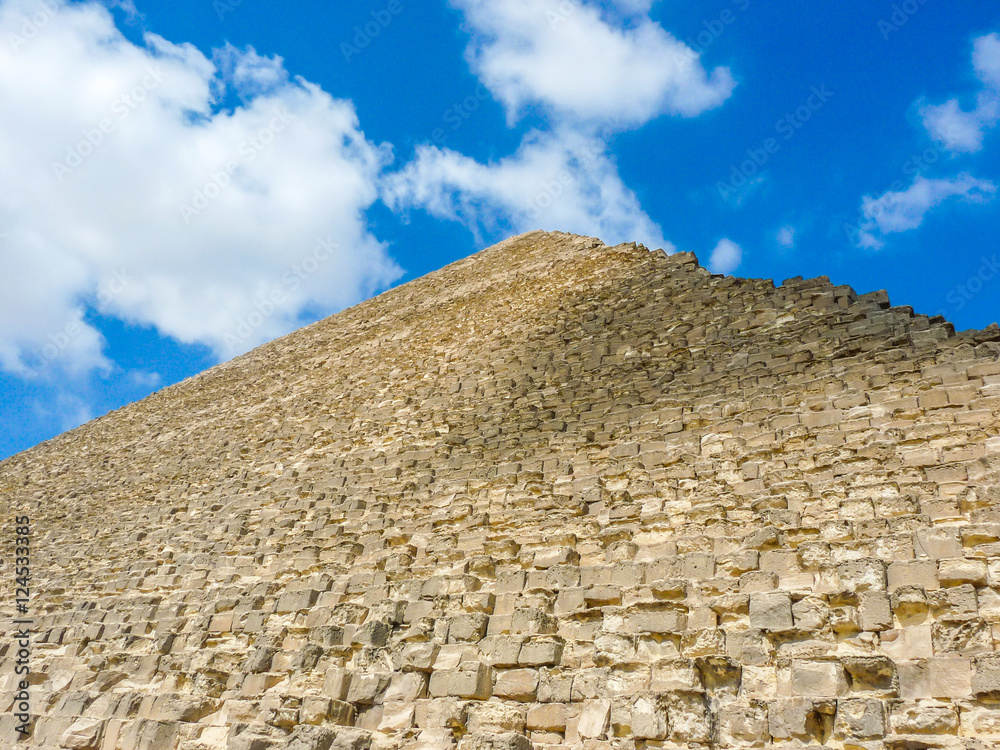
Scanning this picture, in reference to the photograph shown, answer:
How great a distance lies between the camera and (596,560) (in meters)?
4.78

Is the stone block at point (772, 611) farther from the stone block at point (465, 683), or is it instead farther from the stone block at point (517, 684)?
the stone block at point (465, 683)

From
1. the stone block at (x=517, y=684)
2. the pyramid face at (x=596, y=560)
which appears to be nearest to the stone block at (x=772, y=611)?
the pyramid face at (x=596, y=560)

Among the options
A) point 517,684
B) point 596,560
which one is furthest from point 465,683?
point 596,560

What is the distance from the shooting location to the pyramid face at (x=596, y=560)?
341 cm

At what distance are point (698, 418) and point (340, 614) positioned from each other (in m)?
3.41

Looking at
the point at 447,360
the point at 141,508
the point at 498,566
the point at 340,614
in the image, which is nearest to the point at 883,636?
the point at 498,566

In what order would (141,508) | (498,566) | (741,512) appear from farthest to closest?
1. (141,508)
2. (498,566)
3. (741,512)

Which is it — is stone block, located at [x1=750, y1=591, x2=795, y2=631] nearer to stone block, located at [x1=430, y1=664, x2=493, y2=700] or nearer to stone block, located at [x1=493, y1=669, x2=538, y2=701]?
stone block, located at [x1=493, y1=669, x2=538, y2=701]

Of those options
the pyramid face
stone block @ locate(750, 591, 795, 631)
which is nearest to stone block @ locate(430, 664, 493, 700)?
the pyramid face

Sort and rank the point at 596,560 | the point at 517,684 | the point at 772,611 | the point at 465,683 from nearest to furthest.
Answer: the point at 772,611 < the point at 517,684 < the point at 465,683 < the point at 596,560

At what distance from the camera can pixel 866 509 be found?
13.6 feet

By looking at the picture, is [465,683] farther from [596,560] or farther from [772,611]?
[772,611]

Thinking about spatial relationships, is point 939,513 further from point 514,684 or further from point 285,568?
point 285,568

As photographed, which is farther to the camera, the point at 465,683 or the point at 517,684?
the point at 465,683
